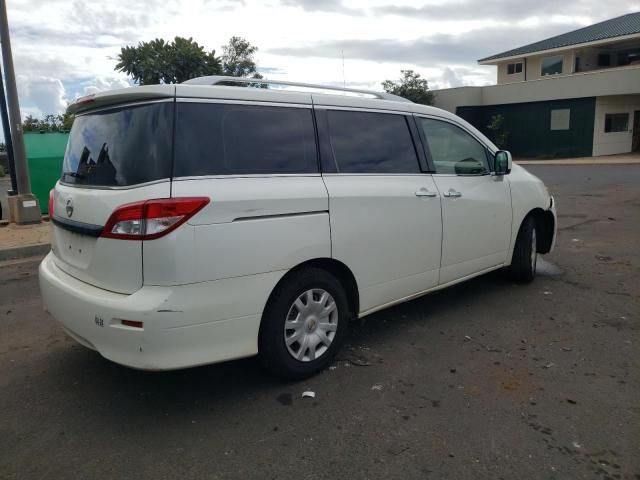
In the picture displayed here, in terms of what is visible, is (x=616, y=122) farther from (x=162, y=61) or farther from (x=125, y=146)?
(x=125, y=146)

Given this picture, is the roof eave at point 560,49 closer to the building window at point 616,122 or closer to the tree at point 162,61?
the building window at point 616,122

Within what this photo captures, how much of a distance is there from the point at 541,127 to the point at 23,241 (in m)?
30.1

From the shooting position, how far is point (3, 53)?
31.7 feet

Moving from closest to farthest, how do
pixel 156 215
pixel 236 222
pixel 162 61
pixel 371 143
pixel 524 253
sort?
pixel 156 215 < pixel 236 222 < pixel 371 143 < pixel 524 253 < pixel 162 61

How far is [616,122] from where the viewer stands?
102 feet

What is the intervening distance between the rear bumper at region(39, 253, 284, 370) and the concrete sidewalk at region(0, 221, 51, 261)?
17.6 feet

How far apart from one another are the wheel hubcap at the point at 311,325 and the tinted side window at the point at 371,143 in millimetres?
920

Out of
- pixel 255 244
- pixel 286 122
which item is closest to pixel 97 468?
pixel 255 244

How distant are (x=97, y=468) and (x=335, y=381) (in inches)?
60.8

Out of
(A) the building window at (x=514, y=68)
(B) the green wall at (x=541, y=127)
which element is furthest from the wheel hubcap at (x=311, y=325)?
(A) the building window at (x=514, y=68)

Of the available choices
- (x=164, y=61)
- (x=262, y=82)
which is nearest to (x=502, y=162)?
(x=262, y=82)

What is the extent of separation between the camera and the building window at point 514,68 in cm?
4000

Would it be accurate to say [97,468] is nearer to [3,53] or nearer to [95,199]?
[95,199]

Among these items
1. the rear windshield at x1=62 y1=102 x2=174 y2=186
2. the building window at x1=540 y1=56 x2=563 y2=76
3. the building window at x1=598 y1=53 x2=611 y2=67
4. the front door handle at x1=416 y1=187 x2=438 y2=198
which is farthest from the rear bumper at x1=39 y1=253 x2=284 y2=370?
the building window at x1=598 y1=53 x2=611 y2=67
